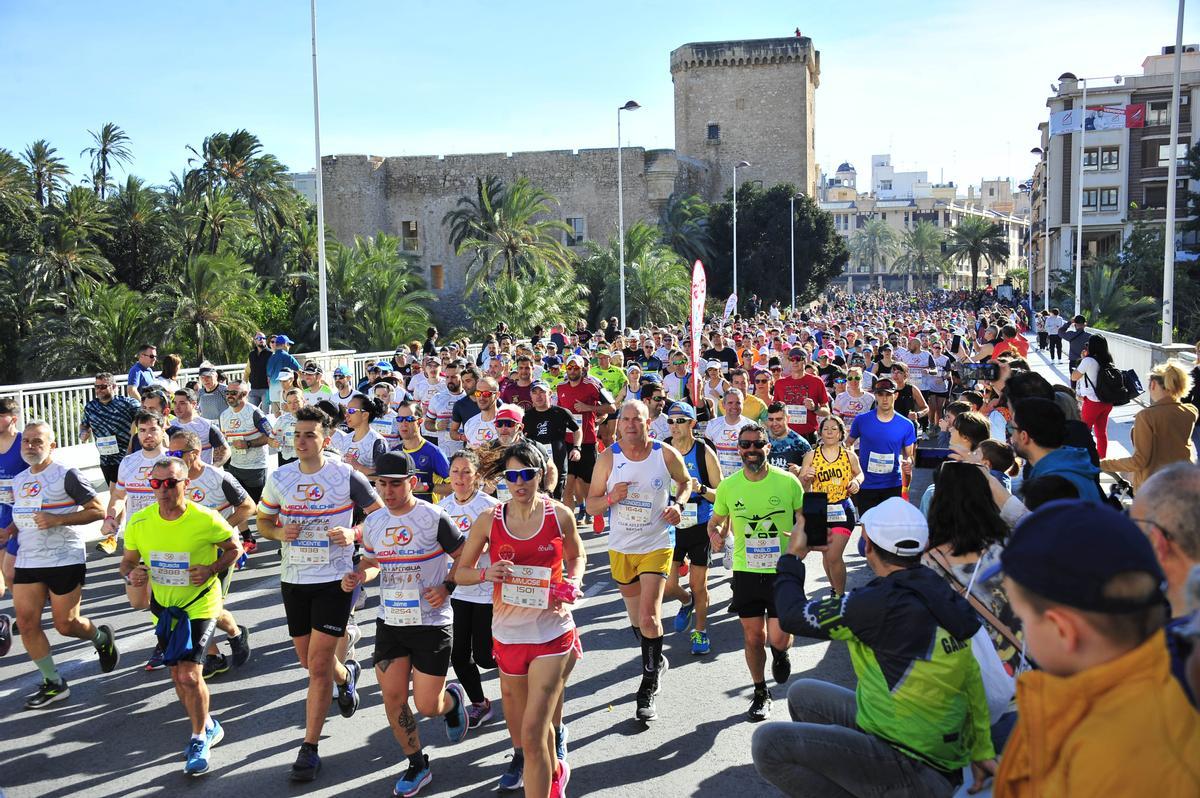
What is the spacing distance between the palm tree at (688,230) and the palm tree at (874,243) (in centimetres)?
7645

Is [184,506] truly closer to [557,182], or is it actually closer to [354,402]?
[354,402]

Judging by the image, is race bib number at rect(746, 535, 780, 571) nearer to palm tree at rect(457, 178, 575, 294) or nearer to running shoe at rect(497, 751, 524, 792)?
Answer: running shoe at rect(497, 751, 524, 792)

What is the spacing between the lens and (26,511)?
6.86 m

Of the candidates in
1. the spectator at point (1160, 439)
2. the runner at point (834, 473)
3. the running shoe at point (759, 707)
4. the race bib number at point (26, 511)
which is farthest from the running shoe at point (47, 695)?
the spectator at point (1160, 439)

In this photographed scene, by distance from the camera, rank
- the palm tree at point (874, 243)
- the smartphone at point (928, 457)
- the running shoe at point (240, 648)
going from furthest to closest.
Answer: the palm tree at point (874, 243)
the smartphone at point (928, 457)
the running shoe at point (240, 648)

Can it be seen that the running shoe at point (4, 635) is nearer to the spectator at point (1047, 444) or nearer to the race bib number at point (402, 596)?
the race bib number at point (402, 596)

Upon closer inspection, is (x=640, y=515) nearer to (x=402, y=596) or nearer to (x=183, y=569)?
(x=402, y=596)

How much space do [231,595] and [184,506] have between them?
3587 millimetres

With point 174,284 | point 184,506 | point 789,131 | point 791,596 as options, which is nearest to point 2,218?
point 174,284

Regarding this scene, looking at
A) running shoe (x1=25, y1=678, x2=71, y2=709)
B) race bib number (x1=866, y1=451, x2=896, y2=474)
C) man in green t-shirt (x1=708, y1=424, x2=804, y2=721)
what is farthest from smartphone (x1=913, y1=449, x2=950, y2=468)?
running shoe (x1=25, y1=678, x2=71, y2=709)

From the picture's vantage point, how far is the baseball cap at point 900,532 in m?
3.69

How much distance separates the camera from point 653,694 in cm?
626

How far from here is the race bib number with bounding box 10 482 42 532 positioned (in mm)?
6816

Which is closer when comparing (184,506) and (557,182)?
(184,506)
